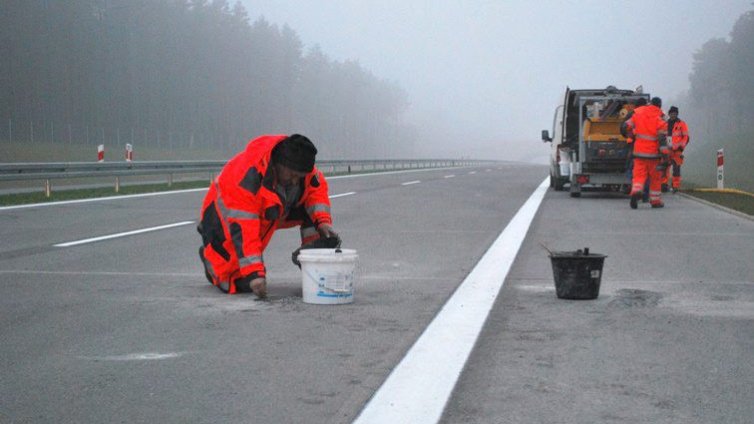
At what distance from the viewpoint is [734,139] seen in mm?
124750

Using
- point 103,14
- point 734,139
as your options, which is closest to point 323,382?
point 103,14

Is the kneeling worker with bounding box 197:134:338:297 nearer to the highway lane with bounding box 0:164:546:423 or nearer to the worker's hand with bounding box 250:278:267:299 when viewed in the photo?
the worker's hand with bounding box 250:278:267:299

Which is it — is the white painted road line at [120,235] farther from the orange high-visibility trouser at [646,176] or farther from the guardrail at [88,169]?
the orange high-visibility trouser at [646,176]

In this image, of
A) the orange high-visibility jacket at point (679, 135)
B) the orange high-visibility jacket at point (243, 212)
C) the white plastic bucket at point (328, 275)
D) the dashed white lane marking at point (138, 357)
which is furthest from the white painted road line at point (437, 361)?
the orange high-visibility jacket at point (679, 135)

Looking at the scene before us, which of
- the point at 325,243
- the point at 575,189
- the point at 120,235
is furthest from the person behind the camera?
the point at 575,189

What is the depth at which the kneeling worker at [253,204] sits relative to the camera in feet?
23.3

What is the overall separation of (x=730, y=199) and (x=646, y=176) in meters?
3.26

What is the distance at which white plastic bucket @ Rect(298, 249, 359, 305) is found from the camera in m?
6.96

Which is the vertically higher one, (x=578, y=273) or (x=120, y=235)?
(x=578, y=273)

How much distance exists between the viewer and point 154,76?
93688 millimetres

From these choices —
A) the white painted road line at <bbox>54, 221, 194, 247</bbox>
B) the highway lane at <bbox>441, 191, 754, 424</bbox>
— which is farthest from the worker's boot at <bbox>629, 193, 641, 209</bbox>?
the white painted road line at <bbox>54, 221, 194, 247</bbox>

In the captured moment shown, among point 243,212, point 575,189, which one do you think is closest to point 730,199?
point 575,189

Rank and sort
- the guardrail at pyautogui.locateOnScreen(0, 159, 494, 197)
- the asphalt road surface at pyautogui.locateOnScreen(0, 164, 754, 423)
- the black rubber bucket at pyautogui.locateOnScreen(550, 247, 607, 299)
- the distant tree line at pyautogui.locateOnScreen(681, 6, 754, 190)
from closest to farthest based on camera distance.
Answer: the asphalt road surface at pyautogui.locateOnScreen(0, 164, 754, 423)
the black rubber bucket at pyautogui.locateOnScreen(550, 247, 607, 299)
the guardrail at pyautogui.locateOnScreen(0, 159, 494, 197)
the distant tree line at pyautogui.locateOnScreen(681, 6, 754, 190)

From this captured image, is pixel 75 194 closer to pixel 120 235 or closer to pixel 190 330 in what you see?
pixel 120 235
